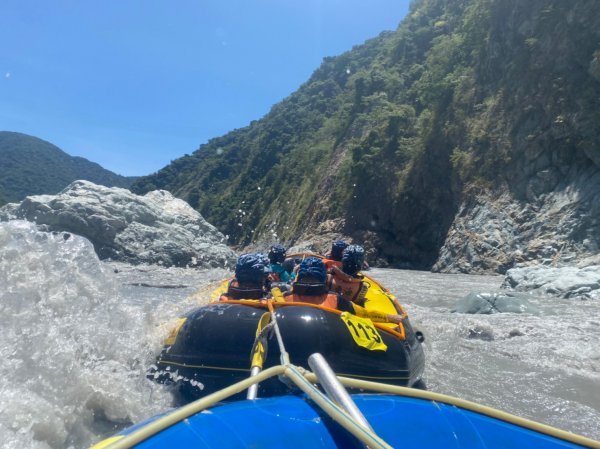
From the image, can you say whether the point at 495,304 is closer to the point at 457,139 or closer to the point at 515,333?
the point at 515,333

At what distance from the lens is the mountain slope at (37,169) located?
1854 inches

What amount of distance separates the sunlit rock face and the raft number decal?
1524 centimetres

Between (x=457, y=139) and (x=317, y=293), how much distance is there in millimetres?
18390

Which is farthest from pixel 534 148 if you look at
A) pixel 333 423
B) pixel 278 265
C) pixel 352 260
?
pixel 333 423

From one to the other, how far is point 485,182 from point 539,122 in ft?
8.62

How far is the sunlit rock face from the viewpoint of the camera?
58.6 ft

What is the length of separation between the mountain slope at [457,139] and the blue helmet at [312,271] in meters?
11.4

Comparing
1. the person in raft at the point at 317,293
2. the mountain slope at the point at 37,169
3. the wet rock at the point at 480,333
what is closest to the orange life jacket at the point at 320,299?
the person in raft at the point at 317,293

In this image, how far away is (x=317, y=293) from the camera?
15.2 feet

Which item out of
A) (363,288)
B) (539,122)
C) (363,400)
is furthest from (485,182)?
(363,400)

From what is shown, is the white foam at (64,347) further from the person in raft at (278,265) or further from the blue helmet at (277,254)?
the blue helmet at (277,254)

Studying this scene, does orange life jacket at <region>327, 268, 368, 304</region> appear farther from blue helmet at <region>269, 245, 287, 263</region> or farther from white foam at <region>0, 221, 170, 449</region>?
blue helmet at <region>269, 245, 287, 263</region>

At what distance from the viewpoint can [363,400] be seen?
2023mm

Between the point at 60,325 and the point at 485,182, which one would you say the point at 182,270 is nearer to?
the point at 485,182
